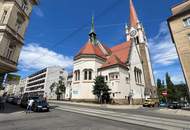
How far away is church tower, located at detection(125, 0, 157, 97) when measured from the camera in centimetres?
4544

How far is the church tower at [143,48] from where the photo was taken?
45.4 m

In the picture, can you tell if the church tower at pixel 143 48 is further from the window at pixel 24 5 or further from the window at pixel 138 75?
the window at pixel 24 5

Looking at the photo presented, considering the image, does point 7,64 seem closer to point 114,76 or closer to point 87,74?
point 87,74

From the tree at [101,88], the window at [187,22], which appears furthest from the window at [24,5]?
the window at [187,22]

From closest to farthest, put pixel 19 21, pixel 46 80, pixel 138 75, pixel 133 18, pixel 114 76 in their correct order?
pixel 19 21
pixel 114 76
pixel 138 75
pixel 133 18
pixel 46 80

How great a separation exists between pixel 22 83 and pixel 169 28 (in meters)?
116

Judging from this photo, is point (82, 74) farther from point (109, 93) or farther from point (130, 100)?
point (130, 100)

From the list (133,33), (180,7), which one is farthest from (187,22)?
(133,33)

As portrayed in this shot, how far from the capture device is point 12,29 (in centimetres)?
1560

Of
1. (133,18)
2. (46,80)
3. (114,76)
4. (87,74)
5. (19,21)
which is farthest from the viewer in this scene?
(46,80)

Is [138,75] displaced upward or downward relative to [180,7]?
downward

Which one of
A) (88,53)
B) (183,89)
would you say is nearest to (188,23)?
(88,53)

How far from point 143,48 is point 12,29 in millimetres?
42426

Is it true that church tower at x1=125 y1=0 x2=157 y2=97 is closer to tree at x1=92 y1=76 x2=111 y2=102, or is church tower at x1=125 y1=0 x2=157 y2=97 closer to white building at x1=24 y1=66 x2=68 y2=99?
tree at x1=92 y1=76 x2=111 y2=102
